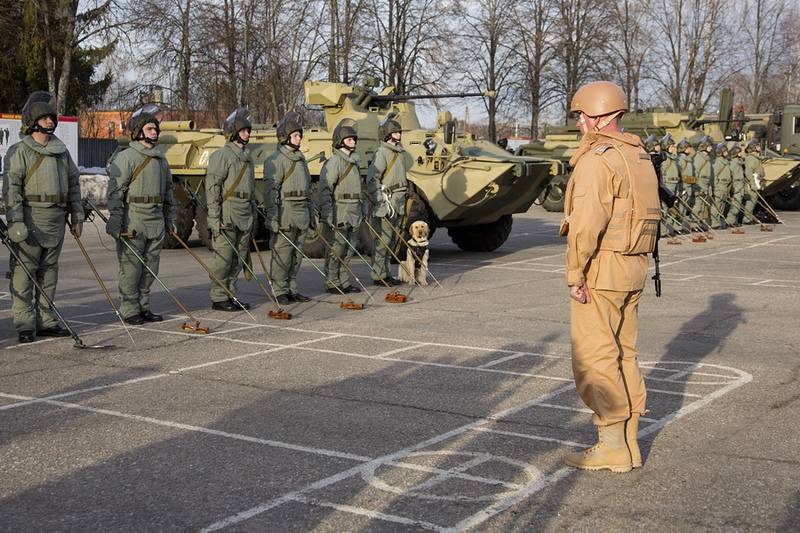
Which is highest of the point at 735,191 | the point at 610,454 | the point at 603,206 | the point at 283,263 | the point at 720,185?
the point at 603,206

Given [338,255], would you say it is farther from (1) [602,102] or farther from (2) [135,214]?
(1) [602,102]

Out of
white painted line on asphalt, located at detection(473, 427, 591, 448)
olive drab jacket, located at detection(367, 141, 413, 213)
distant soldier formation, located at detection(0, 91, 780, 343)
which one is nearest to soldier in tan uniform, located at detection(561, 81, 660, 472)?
white painted line on asphalt, located at detection(473, 427, 591, 448)

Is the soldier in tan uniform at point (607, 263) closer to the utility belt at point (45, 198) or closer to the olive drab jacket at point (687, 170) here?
the utility belt at point (45, 198)

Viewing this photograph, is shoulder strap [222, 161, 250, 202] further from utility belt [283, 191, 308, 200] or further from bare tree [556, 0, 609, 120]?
bare tree [556, 0, 609, 120]

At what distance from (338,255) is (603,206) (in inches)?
323

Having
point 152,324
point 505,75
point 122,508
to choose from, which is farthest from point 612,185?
point 505,75

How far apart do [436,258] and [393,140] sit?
14.1 ft

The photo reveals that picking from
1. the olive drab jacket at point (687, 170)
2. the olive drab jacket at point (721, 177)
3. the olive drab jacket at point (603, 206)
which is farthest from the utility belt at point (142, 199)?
the olive drab jacket at point (721, 177)

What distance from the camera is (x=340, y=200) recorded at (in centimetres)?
1437

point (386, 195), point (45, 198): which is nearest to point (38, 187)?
point (45, 198)

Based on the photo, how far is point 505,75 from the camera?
4328 cm

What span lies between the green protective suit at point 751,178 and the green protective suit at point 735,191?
0.24 meters

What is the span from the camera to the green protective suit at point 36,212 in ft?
33.2

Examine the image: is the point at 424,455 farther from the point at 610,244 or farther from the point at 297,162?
the point at 297,162
